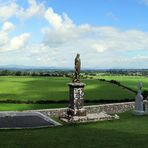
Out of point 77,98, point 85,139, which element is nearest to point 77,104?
point 77,98

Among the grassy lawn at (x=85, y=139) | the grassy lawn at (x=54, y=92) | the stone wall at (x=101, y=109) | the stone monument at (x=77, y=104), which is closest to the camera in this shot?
the grassy lawn at (x=85, y=139)

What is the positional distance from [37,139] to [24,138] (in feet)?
2.54

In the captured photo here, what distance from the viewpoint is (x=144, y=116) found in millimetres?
27359

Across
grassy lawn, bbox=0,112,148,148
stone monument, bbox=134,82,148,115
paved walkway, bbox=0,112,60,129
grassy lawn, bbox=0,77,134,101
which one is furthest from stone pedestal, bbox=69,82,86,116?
grassy lawn, bbox=0,77,134,101

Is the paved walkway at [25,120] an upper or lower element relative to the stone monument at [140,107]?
lower

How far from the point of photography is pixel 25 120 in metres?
26.6

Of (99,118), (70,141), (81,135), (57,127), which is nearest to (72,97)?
(99,118)

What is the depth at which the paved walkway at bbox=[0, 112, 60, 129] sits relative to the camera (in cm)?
2447

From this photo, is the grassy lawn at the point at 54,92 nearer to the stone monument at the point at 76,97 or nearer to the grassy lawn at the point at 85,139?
the stone monument at the point at 76,97

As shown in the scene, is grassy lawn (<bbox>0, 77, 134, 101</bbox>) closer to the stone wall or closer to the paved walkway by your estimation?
the stone wall

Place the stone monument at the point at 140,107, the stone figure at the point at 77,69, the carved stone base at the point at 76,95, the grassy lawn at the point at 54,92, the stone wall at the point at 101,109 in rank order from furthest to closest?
1. the grassy lawn at the point at 54,92
2. the stone wall at the point at 101,109
3. the stone monument at the point at 140,107
4. the stone figure at the point at 77,69
5. the carved stone base at the point at 76,95

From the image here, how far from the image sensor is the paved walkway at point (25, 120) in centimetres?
2447

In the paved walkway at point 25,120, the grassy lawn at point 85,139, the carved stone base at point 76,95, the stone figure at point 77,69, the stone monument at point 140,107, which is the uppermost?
the stone figure at point 77,69

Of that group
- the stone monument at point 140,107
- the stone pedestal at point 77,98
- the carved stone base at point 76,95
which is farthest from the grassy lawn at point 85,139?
the stone monument at point 140,107
